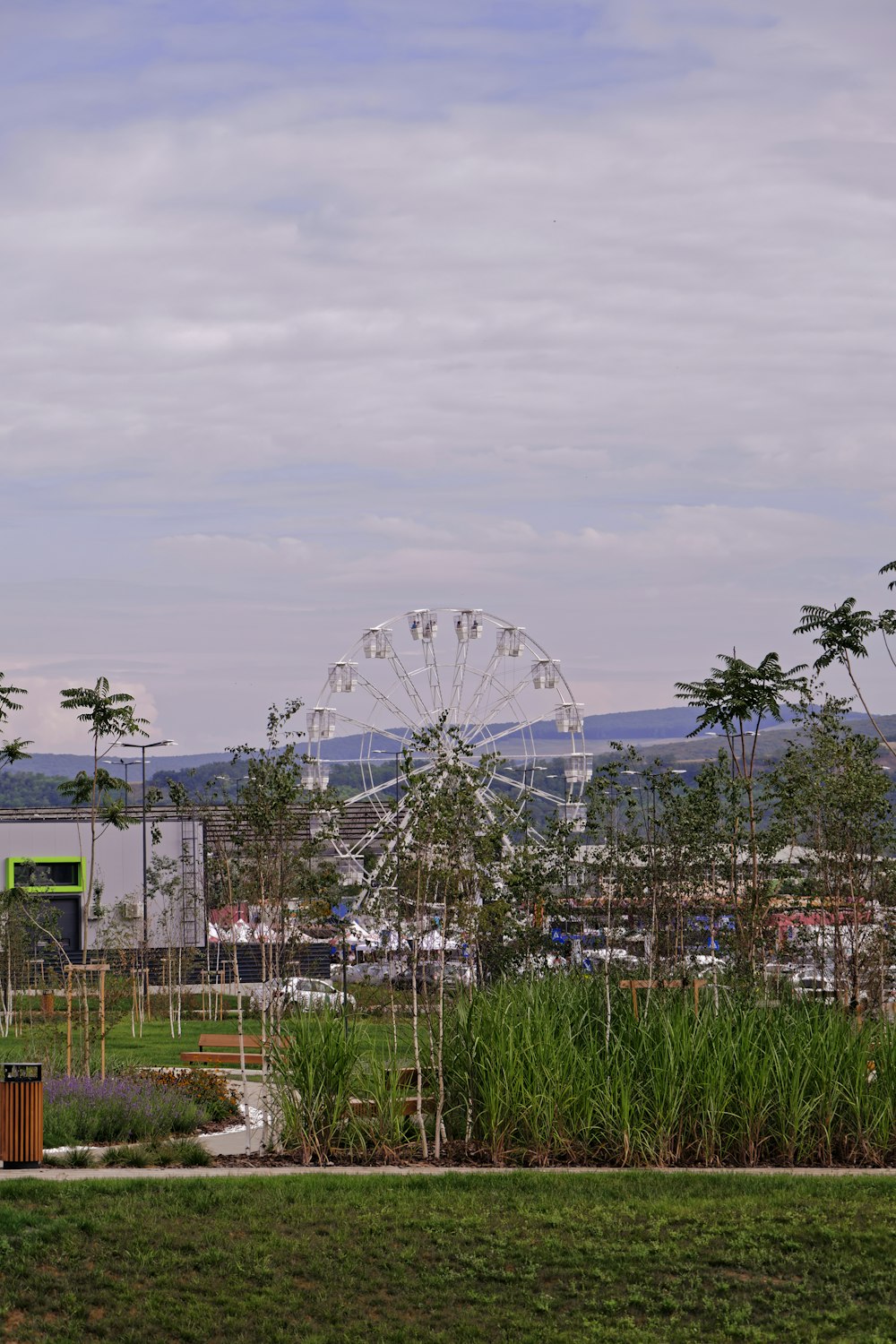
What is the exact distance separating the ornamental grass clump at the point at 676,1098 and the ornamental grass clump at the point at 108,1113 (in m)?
3.57

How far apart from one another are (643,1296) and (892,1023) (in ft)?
26.1

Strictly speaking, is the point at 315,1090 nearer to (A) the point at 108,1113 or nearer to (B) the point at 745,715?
(A) the point at 108,1113

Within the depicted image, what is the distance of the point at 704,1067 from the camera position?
49.7ft

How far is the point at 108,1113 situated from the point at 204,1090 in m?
3.02

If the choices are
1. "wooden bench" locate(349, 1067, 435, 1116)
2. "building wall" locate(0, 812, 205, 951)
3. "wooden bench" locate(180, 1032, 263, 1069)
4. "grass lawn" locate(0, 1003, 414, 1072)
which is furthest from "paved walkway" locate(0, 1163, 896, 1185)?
"building wall" locate(0, 812, 205, 951)

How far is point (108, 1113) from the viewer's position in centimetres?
1662

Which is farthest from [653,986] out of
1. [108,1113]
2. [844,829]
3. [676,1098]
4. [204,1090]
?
[108,1113]

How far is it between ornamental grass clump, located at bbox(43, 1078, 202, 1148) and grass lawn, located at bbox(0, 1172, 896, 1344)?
3272 millimetres

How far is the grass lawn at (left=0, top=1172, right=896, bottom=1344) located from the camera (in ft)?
34.4

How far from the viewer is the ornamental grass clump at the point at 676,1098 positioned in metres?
14.8

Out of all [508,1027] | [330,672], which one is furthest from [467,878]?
[330,672]

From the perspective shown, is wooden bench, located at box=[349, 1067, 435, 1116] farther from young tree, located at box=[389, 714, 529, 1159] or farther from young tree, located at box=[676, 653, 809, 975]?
young tree, located at box=[676, 653, 809, 975]

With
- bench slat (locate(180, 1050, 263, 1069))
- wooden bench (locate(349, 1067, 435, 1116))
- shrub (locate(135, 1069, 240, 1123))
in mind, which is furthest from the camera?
bench slat (locate(180, 1050, 263, 1069))

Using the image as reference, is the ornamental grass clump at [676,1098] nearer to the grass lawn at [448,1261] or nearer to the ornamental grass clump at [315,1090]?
the ornamental grass clump at [315,1090]
